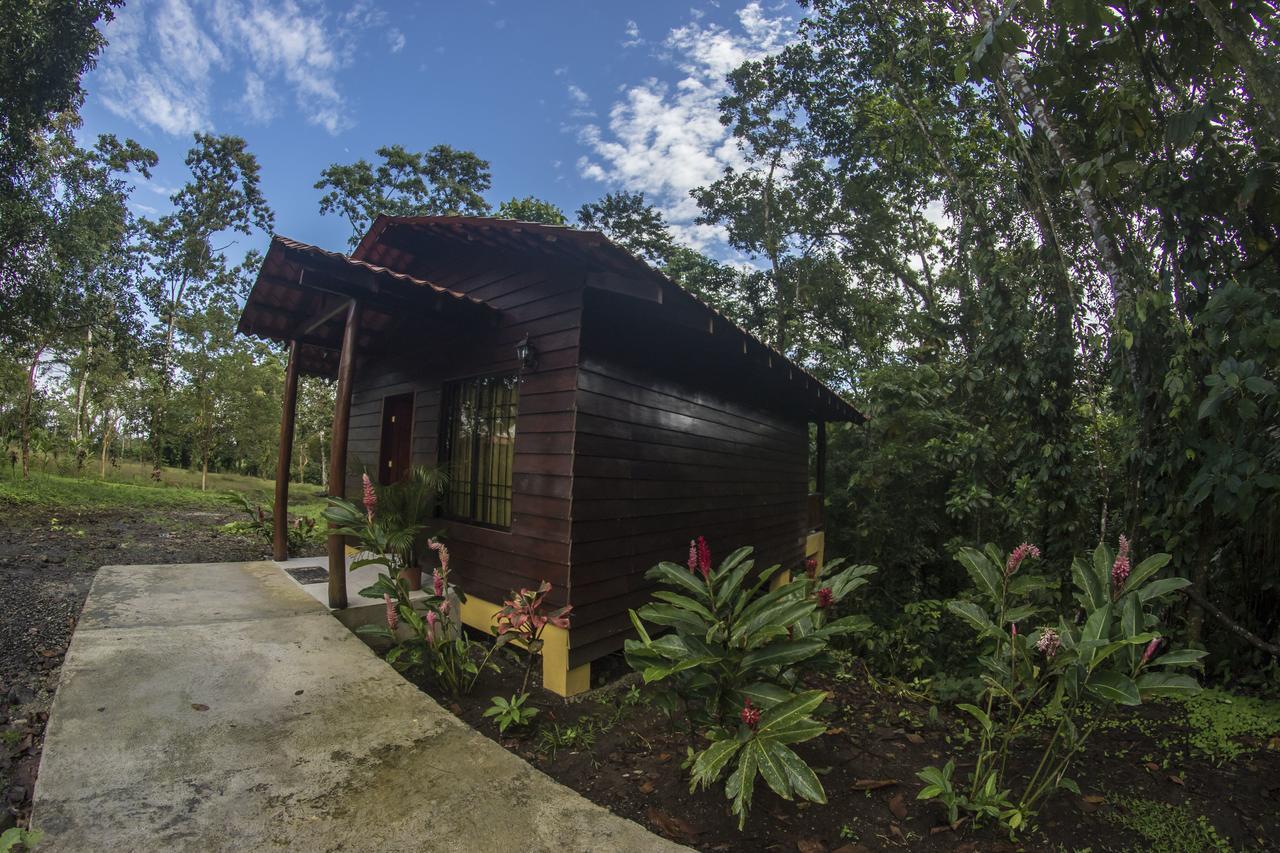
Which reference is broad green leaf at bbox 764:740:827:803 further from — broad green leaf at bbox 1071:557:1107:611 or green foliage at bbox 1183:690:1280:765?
green foliage at bbox 1183:690:1280:765

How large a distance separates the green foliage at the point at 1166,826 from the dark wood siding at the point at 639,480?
2781mm

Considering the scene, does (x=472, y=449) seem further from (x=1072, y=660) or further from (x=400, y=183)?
(x=400, y=183)

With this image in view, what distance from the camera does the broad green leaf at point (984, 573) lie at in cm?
234

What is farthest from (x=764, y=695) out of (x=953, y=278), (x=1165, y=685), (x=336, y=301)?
(x=953, y=278)

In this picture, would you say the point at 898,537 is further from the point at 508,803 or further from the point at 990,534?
the point at 508,803

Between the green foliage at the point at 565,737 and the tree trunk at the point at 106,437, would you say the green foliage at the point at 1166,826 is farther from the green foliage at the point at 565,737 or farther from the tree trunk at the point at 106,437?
the tree trunk at the point at 106,437

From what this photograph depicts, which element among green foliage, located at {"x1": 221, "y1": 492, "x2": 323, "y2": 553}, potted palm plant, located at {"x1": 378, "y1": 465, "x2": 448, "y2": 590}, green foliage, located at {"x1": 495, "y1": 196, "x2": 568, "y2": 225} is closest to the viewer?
potted palm plant, located at {"x1": 378, "y1": 465, "x2": 448, "y2": 590}

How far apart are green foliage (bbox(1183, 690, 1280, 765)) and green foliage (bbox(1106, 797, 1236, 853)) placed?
65 centimetres

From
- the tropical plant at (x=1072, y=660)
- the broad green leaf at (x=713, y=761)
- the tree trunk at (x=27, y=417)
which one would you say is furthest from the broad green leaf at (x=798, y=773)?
the tree trunk at (x=27, y=417)

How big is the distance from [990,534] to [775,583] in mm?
3027

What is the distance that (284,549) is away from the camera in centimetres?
570

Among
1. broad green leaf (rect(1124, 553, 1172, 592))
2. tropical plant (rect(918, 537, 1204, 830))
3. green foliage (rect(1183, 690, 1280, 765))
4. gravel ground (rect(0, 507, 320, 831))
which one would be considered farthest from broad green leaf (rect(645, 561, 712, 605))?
green foliage (rect(1183, 690, 1280, 765))

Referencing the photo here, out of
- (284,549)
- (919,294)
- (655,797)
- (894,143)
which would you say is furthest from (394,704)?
(919,294)

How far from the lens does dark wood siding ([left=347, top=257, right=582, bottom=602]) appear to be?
388cm
